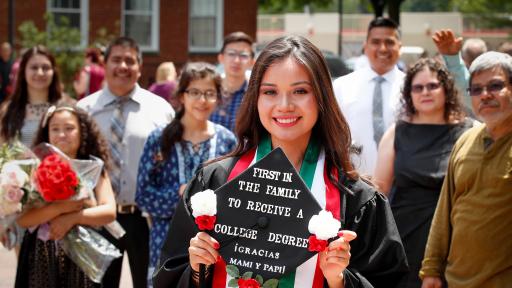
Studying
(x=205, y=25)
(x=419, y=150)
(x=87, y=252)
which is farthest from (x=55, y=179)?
(x=205, y=25)

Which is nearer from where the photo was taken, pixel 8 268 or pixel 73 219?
pixel 73 219

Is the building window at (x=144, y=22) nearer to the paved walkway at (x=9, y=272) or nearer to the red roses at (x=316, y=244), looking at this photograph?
the paved walkway at (x=9, y=272)

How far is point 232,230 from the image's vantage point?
3262mm

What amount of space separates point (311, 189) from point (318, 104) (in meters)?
0.31

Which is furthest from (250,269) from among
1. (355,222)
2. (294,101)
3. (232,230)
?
(294,101)

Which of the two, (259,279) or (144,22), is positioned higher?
(144,22)

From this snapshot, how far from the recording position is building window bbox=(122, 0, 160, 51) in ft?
82.8

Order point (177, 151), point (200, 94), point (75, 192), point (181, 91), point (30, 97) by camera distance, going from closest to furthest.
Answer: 1. point (75, 192)
2. point (177, 151)
3. point (200, 94)
4. point (181, 91)
5. point (30, 97)

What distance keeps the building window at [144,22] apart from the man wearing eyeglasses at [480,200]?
2053 cm

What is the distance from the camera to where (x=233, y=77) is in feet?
26.5

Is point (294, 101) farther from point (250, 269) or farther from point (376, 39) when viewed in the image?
point (376, 39)

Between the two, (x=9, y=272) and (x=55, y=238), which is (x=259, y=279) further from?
(x=9, y=272)

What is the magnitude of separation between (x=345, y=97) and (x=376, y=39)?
651 millimetres

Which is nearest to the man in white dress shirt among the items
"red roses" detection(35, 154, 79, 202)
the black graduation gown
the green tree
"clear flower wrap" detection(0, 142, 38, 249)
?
"red roses" detection(35, 154, 79, 202)
